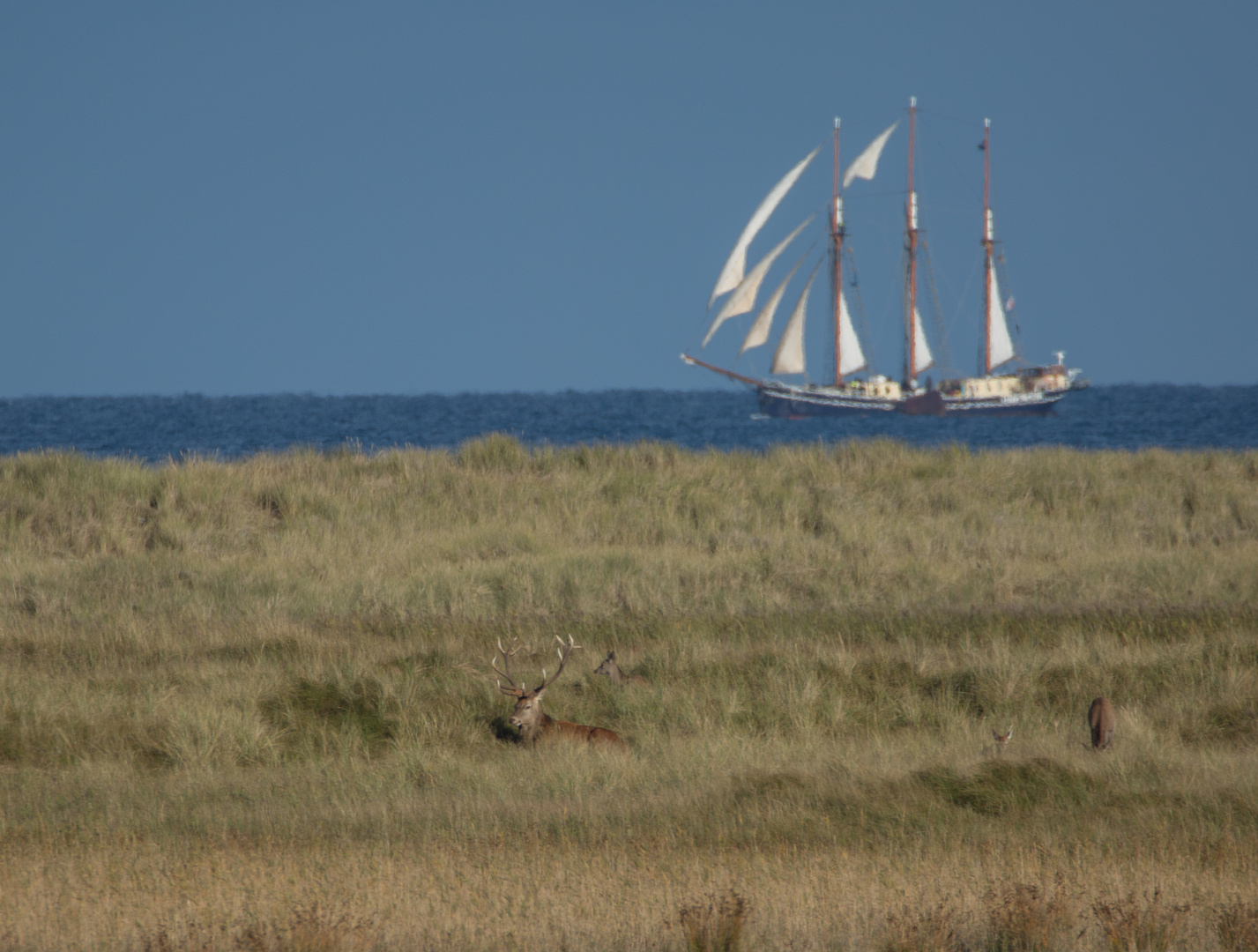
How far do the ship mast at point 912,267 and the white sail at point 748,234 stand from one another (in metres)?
10.2

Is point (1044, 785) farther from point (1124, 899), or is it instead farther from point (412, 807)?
point (412, 807)

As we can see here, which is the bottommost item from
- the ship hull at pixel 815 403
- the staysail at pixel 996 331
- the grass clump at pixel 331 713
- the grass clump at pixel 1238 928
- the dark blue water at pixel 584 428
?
the grass clump at pixel 331 713

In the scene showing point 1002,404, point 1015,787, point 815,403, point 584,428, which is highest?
point 1002,404

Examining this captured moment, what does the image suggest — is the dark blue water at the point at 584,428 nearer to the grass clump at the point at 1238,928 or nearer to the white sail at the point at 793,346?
the white sail at the point at 793,346

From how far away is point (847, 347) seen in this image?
80125 millimetres

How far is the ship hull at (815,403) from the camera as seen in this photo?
275 feet

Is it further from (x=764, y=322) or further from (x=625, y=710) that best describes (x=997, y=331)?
(x=625, y=710)

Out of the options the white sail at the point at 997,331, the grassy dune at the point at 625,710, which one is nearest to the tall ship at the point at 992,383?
the white sail at the point at 997,331

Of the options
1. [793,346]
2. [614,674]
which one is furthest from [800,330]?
[614,674]

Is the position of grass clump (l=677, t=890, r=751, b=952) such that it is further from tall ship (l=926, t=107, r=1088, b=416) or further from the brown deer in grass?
tall ship (l=926, t=107, r=1088, b=416)

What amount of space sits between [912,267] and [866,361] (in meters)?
7.37

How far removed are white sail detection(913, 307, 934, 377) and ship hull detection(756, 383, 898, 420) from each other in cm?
417

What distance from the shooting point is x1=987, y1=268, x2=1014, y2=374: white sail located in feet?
274

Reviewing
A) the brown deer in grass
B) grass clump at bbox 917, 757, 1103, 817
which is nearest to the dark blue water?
the brown deer in grass
